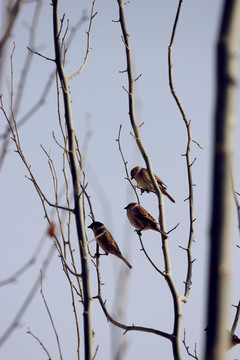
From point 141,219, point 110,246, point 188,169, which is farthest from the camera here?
point 141,219

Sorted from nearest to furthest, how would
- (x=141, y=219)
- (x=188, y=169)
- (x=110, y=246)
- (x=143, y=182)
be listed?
(x=188, y=169), (x=110, y=246), (x=141, y=219), (x=143, y=182)

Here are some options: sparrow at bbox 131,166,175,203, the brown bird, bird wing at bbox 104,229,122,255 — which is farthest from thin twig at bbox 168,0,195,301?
sparrow at bbox 131,166,175,203

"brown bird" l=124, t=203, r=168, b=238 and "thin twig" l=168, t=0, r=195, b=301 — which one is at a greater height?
"brown bird" l=124, t=203, r=168, b=238

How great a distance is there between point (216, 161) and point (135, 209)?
642cm

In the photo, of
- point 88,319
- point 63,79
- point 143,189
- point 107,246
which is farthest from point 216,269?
point 143,189

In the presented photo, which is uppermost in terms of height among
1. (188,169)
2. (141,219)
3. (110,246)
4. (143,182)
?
(143,182)

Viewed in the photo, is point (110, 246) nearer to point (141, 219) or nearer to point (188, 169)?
point (141, 219)

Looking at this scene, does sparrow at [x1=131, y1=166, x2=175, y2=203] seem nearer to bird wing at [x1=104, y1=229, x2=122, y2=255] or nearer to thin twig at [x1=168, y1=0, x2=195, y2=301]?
bird wing at [x1=104, y1=229, x2=122, y2=255]

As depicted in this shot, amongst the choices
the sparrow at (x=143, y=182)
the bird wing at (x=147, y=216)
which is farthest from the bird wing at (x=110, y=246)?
the sparrow at (x=143, y=182)

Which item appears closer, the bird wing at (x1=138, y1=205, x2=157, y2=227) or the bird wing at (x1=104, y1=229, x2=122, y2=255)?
the bird wing at (x1=104, y1=229, x2=122, y2=255)

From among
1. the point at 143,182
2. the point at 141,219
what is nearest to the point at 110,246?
the point at 141,219

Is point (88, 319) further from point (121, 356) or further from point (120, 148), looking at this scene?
point (120, 148)

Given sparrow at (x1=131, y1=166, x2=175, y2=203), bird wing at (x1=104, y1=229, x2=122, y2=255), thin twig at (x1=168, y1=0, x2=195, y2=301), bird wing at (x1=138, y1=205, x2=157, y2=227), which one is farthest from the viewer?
sparrow at (x1=131, y1=166, x2=175, y2=203)

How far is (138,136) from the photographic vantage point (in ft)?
12.8
